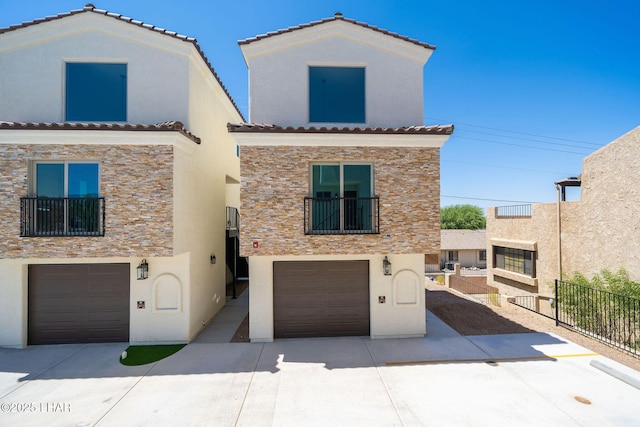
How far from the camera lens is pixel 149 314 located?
331 inches

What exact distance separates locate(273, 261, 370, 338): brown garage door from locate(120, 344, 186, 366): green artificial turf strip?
2974 millimetres

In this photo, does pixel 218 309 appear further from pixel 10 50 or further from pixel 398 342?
pixel 10 50

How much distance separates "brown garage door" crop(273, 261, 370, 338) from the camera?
8.74 metres

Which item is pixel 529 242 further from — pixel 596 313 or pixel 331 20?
pixel 331 20

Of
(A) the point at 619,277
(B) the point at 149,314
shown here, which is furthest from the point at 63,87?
(A) the point at 619,277

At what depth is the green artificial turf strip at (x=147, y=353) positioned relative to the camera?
24.3 feet

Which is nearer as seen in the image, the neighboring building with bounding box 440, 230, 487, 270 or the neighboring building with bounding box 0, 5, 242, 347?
the neighboring building with bounding box 0, 5, 242, 347

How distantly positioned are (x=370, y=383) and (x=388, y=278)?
3233 millimetres

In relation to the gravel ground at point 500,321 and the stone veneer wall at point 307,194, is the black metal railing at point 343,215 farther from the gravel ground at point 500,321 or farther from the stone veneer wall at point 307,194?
the gravel ground at point 500,321

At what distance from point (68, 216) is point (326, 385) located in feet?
26.5

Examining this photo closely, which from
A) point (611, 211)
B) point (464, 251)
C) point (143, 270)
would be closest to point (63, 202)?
point (143, 270)

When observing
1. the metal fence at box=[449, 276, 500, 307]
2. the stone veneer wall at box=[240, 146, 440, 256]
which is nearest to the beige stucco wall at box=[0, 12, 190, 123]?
the stone veneer wall at box=[240, 146, 440, 256]

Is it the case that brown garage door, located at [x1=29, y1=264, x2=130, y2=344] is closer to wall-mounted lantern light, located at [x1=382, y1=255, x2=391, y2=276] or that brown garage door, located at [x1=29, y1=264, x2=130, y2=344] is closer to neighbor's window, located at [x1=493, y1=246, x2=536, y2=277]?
wall-mounted lantern light, located at [x1=382, y1=255, x2=391, y2=276]

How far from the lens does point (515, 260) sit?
60.4 ft
